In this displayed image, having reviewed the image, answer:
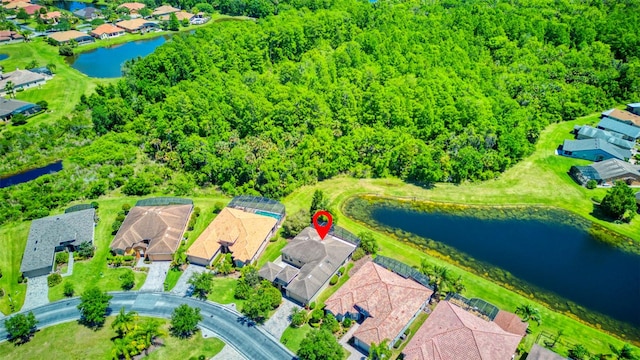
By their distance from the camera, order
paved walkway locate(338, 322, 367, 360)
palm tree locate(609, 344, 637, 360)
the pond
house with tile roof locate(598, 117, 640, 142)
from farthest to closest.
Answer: house with tile roof locate(598, 117, 640, 142), the pond, paved walkway locate(338, 322, 367, 360), palm tree locate(609, 344, 637, 360)

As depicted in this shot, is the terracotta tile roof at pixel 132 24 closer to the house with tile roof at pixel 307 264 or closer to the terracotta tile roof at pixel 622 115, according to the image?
the house with tile roof at pixel 307 264

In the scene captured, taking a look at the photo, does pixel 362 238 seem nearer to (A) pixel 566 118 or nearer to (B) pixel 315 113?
(B) pixel 315 113

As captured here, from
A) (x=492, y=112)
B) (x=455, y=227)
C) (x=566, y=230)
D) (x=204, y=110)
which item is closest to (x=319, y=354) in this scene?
(x=455, y=227)

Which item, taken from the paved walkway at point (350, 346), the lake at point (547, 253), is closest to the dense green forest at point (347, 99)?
the lake at point (547, 253)

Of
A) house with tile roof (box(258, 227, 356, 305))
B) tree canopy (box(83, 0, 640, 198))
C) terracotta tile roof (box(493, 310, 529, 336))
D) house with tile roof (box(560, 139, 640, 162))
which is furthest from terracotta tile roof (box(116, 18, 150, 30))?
terracotta tile roof (box(493, 310, 529, 336))

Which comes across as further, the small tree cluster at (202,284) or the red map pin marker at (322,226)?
the red map pin marker at (322,226)

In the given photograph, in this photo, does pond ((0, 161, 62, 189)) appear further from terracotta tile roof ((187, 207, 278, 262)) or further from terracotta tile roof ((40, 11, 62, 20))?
terracotta tile roof ((40, 11, 62, 20))
